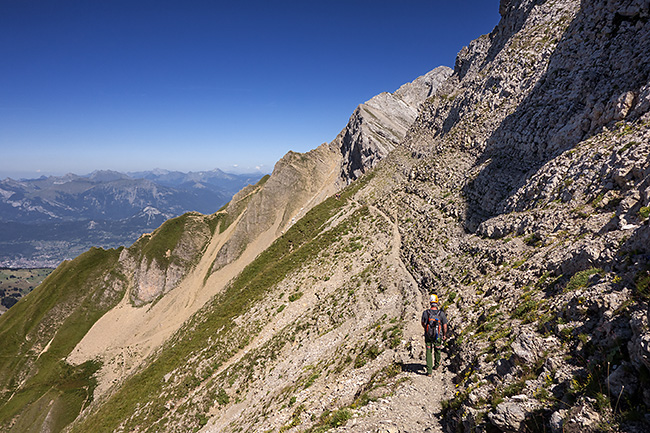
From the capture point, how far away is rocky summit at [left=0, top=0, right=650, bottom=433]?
904 centimetres

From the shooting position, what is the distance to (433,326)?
534 inches

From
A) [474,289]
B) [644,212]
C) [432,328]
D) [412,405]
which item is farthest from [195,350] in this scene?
[644,212]

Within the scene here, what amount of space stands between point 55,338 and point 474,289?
374 ft

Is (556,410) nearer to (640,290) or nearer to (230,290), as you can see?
(640,290)

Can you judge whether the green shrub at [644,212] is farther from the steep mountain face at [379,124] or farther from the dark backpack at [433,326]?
the steep mountain face at [379,124]

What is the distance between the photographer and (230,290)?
58.9 m

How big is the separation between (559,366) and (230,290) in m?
58.5

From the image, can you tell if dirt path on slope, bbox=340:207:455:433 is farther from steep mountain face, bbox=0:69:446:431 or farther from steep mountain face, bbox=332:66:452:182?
steep mountain face, bbox=332:66:452:182

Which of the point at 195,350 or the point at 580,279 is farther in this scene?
the point at 195,350

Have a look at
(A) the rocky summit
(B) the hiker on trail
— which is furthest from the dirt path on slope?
(B) the hiker on trail

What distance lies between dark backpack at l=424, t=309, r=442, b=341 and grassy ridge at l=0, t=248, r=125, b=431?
8089cm

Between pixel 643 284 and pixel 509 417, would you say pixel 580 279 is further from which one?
pixel 509 417

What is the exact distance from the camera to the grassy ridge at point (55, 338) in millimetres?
61969

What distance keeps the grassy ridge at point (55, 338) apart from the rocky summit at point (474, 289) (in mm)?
996
